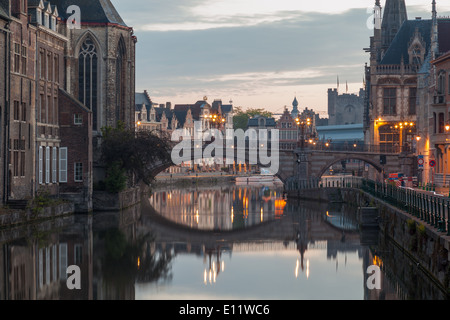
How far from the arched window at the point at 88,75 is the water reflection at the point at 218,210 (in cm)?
1009

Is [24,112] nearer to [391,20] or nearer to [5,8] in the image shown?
[5,8]

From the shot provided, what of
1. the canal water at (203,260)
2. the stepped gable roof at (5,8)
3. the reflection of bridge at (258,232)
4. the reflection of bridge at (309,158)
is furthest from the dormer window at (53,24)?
the reflection of bridge at (309,158)

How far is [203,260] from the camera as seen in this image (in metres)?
35.4

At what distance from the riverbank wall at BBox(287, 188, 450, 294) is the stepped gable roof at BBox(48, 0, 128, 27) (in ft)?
90.8

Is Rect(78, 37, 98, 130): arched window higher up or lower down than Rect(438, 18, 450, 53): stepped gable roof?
lower down

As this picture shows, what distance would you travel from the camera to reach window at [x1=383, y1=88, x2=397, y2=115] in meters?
90.5

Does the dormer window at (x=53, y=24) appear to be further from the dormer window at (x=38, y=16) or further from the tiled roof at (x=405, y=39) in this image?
the tiled roof at (x=405, y=39)

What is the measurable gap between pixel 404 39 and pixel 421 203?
6292 centimetres

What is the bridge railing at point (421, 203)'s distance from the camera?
27994mm

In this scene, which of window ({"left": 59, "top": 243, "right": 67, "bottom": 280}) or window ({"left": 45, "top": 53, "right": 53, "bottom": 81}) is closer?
window ({"left": 59, "top": 243, "right": 67, "bottom": 280})

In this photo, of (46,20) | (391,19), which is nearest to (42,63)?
(46,20)

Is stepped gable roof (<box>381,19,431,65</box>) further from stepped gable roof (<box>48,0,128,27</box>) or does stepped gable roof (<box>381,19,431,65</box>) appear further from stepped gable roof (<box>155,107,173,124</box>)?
stepped gable roof (<box>155,107,173,124</box>)

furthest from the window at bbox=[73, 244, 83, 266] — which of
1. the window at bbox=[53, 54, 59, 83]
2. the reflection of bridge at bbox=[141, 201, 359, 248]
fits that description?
the window at bbox=[53, 54, 59, 83]

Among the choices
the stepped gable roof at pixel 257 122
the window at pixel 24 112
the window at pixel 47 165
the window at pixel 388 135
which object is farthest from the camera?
the stepped gable roof at pixel 257 122
